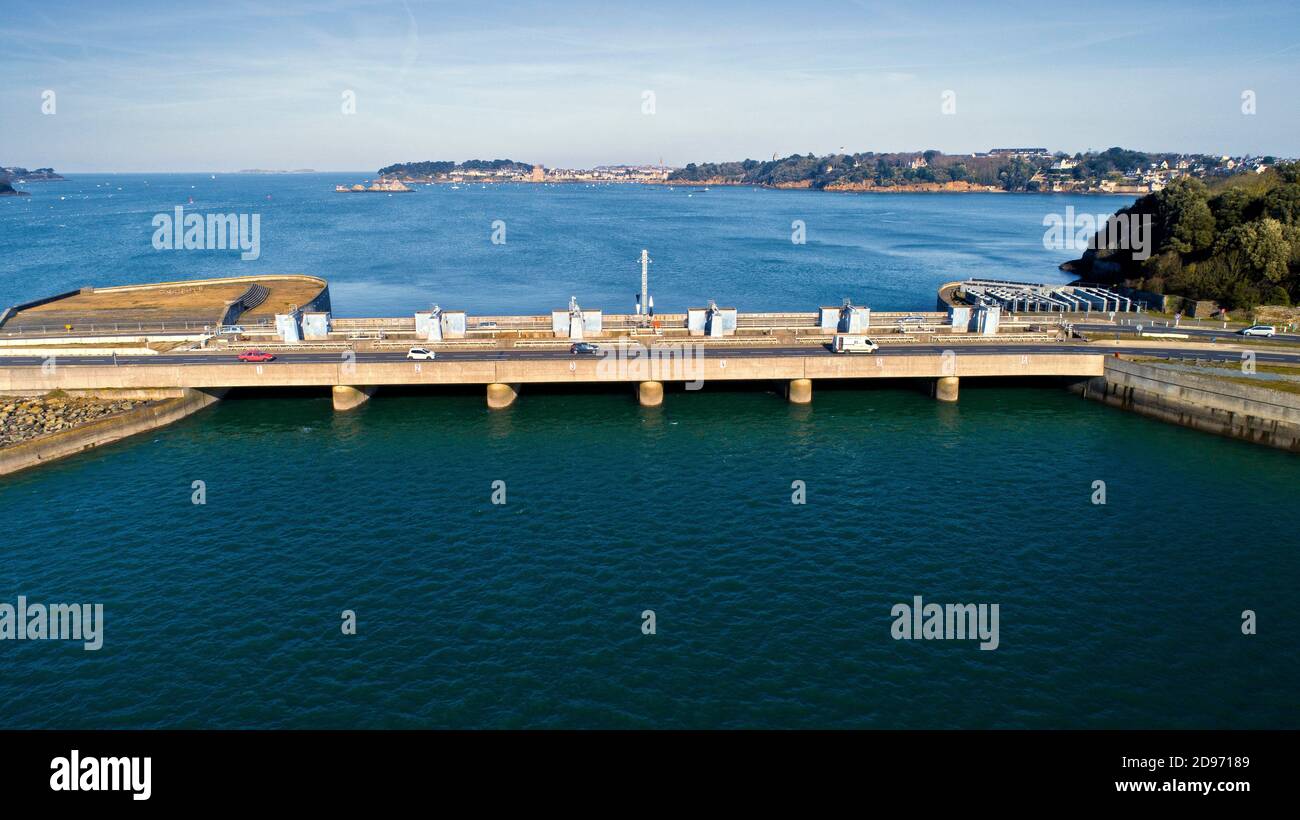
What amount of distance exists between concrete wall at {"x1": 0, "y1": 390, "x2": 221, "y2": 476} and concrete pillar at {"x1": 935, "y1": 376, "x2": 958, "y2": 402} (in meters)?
66.4

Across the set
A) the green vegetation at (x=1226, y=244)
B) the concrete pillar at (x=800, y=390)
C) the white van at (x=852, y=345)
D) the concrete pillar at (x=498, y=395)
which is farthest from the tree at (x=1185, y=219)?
the concrete pillar at (x=498, y=395)

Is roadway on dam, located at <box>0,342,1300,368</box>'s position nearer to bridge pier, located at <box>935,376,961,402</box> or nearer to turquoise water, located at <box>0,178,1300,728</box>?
bridge pier, located at <box>935,376,961,402</box>

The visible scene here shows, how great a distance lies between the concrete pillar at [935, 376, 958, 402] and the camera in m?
69.1

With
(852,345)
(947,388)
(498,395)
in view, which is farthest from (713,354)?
(947,388)

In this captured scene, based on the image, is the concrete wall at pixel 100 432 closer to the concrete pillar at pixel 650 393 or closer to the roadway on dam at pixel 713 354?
the roadway on dam at pixel 713 354

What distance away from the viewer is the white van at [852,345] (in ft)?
228

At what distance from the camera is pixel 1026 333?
254 feet

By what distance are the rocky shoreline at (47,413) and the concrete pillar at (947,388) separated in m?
69.8

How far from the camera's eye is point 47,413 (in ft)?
200

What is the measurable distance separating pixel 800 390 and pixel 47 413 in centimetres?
6274
